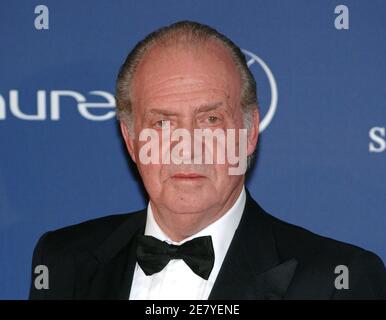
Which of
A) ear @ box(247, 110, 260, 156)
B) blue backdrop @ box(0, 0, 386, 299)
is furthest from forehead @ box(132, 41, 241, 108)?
blue backdrop @ box(0, 0, 386, 299)

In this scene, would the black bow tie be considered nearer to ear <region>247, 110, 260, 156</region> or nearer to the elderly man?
the elderly man

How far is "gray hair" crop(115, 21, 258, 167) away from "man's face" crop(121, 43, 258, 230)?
0.03 metres

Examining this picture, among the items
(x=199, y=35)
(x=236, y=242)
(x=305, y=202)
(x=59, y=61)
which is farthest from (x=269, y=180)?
(x=59, y=61)

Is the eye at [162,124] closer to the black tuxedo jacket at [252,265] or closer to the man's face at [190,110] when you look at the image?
the man's face at [190,110]

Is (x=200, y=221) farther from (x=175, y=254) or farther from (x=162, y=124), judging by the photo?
(x=162, y=124)

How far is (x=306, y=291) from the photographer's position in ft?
7.66

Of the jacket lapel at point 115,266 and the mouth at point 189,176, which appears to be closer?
the mouth at point 189,176

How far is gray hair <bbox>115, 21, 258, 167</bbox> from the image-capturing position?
243 cm

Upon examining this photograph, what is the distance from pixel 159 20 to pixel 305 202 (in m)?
0.85

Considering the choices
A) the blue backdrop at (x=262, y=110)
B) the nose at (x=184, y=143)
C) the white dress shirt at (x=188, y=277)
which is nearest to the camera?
the nose at (x=184, y=143)

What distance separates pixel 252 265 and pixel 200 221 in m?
0.22

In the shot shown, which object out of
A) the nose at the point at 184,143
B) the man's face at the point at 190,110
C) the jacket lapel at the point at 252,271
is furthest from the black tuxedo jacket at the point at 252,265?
the nose at the point at 184,143

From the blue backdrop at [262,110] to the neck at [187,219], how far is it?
0.32 m

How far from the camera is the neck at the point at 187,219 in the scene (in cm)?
239
